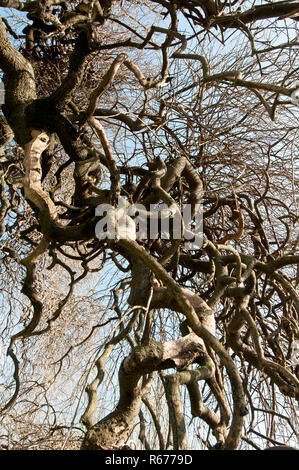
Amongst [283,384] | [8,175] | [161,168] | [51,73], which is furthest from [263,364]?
[51,73]

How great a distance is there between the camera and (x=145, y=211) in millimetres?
1985

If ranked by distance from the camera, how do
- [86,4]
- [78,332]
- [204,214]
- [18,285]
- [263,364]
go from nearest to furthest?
[263,364] → [86,4] → [204,214] → [78,332] → [18,285]

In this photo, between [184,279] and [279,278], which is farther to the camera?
[184,279]

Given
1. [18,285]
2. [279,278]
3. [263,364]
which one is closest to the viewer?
[263,364]

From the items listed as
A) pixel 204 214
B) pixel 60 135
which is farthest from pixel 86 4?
pixel 204 214

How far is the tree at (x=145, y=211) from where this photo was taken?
73.4 inches

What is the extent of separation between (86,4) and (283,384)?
1764mm

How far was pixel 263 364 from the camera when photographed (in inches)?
65.0

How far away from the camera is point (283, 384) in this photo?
196cm

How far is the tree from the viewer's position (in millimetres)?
1865

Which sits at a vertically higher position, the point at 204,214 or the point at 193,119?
the point at 193,119

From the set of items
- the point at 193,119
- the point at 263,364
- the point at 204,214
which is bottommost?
the point at 263,364

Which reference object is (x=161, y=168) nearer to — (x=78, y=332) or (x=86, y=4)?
(x=86, y=4)

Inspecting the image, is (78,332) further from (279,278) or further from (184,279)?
(279,278)
